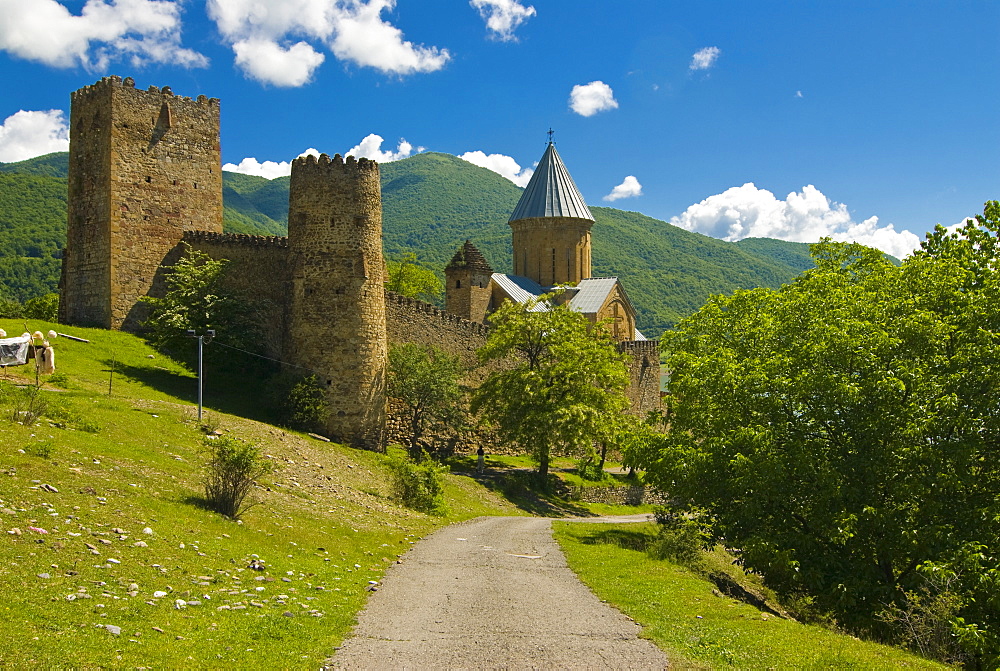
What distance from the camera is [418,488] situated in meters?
19.1

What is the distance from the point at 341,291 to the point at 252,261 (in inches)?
199

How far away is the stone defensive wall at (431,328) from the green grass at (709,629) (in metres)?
15.0

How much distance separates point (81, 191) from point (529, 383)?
15.8 m

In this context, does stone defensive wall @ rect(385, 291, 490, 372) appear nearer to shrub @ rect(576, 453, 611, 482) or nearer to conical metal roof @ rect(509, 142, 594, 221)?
shrub @ rect(576, 453, 611, 482)

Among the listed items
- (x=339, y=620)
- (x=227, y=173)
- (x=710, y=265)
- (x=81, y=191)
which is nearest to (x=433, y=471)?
(x=339, y=620)

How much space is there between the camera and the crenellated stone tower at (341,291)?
2311cm

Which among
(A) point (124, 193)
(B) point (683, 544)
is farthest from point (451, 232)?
(B) point (683, 544)

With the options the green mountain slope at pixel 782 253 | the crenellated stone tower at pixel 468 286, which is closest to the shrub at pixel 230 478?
the crenellated stone tower at pixel 468 286

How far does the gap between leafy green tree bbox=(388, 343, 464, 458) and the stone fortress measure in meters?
1.25

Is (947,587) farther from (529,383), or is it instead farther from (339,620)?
(529,383)

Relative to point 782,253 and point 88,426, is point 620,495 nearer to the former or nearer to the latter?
point 88,426

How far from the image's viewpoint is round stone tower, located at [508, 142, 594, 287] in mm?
48844

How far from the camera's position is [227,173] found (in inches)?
7146

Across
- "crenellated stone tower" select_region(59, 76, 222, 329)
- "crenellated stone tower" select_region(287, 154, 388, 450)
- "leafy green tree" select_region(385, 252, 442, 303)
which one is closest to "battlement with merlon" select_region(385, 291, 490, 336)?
"crenellated stone tower" select_region(287, 154, 388, 450)
